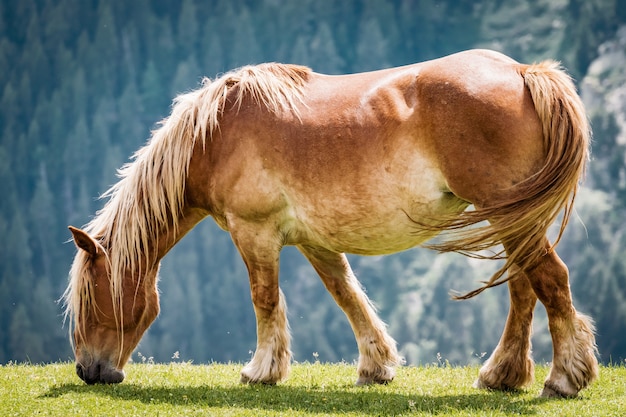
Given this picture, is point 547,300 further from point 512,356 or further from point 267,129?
point 267,129

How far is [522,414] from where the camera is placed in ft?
18.8

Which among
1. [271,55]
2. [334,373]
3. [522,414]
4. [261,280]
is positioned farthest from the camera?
[271,55]

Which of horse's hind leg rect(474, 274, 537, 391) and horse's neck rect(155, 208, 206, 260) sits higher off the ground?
horse's neck rect(155, 208, 206, 260)

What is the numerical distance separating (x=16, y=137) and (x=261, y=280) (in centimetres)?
12436

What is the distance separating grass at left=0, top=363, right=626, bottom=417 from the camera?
6.03 m

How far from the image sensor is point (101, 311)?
7434mm

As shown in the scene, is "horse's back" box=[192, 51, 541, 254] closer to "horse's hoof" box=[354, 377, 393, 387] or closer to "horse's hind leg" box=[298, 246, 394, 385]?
"horse's hind leg" box=[298, 246, 394, 385]

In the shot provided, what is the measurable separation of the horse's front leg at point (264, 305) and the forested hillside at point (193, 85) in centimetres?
6811

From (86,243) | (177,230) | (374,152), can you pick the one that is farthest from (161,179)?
(374,152)

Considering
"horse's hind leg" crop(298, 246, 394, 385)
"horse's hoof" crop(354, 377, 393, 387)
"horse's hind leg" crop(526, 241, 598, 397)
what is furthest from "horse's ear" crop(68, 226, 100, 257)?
"horse's hind leg" crop(526, 241, 598, 397)

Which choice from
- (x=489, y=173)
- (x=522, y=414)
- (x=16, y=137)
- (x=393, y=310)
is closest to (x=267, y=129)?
(x=489, y=173)

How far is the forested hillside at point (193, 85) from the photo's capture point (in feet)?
314

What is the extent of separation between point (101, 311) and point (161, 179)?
132cm

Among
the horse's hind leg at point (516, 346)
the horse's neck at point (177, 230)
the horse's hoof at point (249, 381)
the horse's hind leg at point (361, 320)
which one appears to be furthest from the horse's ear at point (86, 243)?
the horse's hind leg at point (516, 346)
